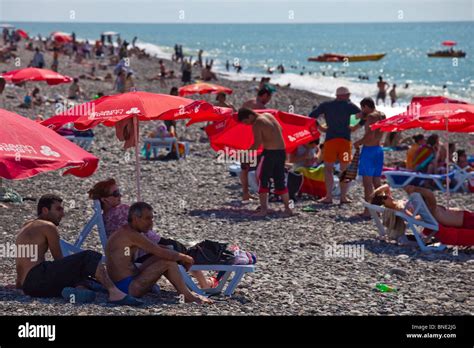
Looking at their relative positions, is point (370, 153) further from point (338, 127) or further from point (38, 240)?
point (38, 240)

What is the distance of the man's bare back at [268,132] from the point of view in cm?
1210

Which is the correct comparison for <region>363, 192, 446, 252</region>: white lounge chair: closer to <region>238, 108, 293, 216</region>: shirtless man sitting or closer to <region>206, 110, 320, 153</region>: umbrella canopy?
<region>238, 108, 293, 216</region>: shirtless man sitting


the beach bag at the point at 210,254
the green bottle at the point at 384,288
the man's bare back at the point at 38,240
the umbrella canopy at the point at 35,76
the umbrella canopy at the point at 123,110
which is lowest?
the green bottle at the point at 384,288

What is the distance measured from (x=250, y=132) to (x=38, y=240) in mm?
5893

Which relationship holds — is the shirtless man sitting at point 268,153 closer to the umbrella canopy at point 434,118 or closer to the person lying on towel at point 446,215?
the umbrella canopy at point 434,118

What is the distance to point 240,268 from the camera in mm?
7883

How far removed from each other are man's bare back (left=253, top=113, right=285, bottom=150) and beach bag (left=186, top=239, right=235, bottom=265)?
4.33 metres

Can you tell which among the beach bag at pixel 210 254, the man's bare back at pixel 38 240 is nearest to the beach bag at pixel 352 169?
the beach bag at pixel 210 254

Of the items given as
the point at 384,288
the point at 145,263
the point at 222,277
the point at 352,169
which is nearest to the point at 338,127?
the point at 352,169

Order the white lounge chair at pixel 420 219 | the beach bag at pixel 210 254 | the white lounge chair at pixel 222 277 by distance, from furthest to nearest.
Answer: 1. the white lounge chair at pixel 420 219
2. the beach bag at pixel 210 254
3. the white lounge chair at pixel 222 277

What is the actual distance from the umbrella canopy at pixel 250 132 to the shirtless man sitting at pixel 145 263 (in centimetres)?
535

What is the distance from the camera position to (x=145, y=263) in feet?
24.9

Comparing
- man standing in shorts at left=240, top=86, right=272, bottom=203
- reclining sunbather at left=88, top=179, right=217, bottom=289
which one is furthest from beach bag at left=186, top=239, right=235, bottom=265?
man standing in shorts at left=240, top=86, right=272, bottom=203

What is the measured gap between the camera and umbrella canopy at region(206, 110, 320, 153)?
42.1 feet
